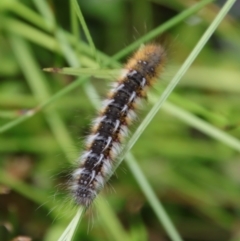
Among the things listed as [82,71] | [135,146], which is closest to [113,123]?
[82,71]

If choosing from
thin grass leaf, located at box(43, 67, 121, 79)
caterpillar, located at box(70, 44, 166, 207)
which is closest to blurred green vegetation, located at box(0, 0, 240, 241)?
caterpillar, located at box(70, 44, 166, 207)

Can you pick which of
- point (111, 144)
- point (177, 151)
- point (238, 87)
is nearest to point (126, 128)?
point (111, 144)

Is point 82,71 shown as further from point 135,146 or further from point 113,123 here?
point 135,146

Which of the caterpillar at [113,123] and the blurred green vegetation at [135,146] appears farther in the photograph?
the blurred green vegetation at [135,146]

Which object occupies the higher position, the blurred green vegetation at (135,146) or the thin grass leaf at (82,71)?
the blurred green vegetation at (135,146)

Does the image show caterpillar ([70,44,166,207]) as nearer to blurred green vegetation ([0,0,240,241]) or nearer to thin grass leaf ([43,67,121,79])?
thin grass leaf ([43,67,121,79])

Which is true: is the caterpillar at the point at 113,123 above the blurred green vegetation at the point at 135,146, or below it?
below

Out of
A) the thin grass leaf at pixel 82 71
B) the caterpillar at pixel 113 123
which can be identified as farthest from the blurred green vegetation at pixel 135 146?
the thin grass leaf at pixel 82 71

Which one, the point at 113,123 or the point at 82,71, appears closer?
the point at 82,71

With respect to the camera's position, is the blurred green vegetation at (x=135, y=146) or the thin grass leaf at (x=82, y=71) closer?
the thin grass leaf at (x=82, y=71)

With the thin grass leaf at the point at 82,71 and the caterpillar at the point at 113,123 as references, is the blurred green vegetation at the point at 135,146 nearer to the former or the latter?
the caterpillar at the point at 113,123
